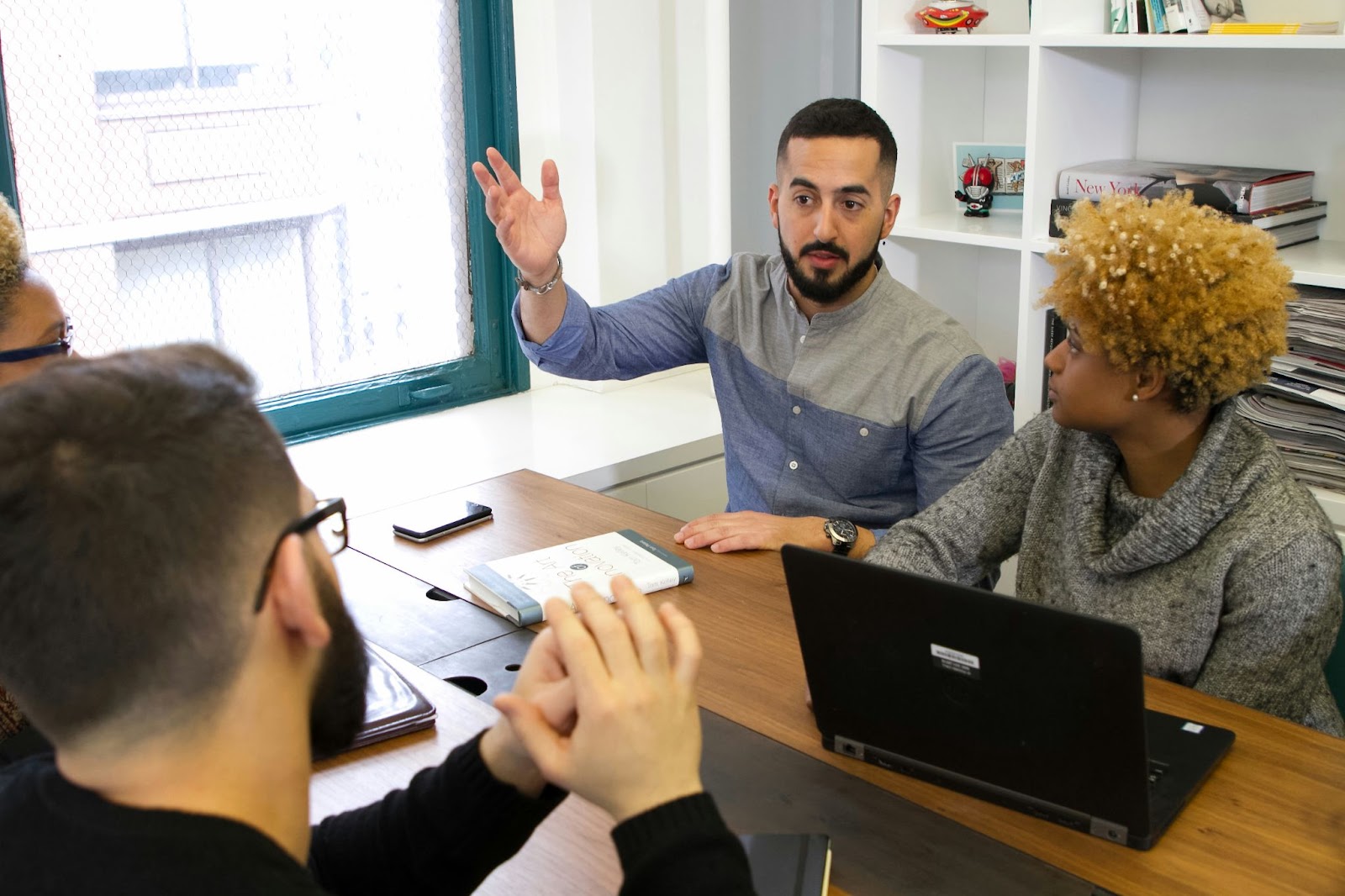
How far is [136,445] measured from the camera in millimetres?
731

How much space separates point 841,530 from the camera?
1994 millimetres

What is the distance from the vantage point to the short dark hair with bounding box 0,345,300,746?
72 centimetres

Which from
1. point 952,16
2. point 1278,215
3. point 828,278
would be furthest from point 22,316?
point 1278,215

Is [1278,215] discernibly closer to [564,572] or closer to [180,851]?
[564,572]

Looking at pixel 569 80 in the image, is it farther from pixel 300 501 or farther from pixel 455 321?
pixel 300 501

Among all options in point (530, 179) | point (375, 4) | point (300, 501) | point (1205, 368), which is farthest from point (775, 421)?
point (300, 501)

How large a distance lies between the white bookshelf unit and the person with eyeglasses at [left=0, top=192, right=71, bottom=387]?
174cm

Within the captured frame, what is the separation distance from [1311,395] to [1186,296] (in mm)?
854

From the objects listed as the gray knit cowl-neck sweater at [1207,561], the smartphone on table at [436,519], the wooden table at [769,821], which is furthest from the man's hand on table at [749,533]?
the wooden table at [769,821]

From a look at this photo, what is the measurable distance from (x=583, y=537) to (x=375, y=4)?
58.2 inches

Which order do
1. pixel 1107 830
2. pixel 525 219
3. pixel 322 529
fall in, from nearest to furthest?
pixel 322 529 < pixel 1107 830 < pixel 525 219

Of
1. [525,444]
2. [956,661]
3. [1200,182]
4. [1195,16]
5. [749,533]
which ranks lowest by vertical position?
[525,444]

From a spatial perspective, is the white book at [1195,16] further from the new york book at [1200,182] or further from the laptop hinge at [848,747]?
the laptop hinge at [848,747]

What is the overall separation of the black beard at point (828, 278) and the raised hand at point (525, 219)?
1.31ft
